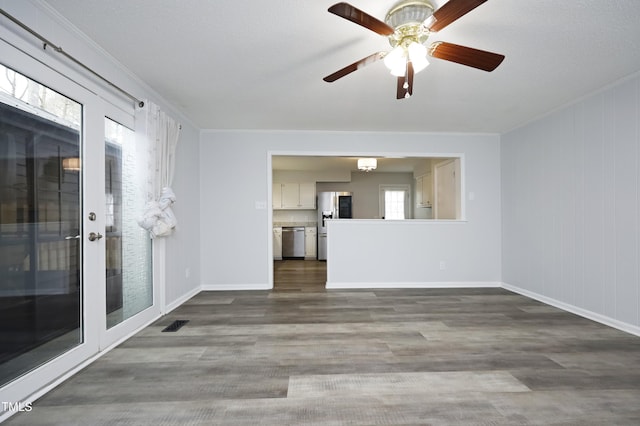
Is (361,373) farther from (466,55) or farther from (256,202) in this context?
(256,202)

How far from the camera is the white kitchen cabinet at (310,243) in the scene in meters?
7.46

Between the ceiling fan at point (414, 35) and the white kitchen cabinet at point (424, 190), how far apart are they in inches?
192

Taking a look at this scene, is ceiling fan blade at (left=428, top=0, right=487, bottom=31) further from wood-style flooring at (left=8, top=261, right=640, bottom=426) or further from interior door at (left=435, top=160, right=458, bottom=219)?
interior door at (left=435, top=160, right=458, bottom=219)

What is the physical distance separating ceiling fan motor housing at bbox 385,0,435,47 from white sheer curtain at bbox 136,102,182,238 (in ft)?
7.40

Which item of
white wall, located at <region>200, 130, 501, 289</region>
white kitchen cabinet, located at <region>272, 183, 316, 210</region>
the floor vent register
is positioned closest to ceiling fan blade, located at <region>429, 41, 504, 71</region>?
white wall, located at <region>200, 130, 501, 289</region>

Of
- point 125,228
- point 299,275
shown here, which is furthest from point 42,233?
point 299,275

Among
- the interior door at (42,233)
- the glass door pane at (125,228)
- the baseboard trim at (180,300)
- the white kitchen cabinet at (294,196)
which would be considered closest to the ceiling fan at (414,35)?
the interior door at (42,233)

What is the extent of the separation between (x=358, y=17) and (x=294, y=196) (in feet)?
20.2

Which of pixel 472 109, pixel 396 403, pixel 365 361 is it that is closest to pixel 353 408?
pixel 396 403

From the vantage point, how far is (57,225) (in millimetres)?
1817

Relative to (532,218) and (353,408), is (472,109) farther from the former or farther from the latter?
(353,408)

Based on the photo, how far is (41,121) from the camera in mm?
1728

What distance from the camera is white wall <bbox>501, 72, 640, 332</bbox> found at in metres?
2.59

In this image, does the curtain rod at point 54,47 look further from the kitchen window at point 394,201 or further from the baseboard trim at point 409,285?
the kitchen window at point 394,201
